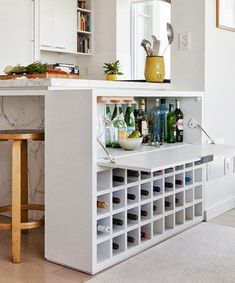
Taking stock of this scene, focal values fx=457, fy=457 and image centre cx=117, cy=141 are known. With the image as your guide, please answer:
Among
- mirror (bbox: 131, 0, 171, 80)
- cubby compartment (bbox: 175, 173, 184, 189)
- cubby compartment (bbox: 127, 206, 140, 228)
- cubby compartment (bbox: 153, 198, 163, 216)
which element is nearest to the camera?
cubby compartment (bbox: 127, 206, 140, 228)

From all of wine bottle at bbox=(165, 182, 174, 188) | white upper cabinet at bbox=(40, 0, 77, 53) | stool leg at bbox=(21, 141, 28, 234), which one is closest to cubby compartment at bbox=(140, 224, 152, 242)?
wine bottle at bbox=(165, 182, 174, 188)

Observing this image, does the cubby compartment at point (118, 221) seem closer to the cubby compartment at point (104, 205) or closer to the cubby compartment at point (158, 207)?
the cubby compartment at point (104, 205)

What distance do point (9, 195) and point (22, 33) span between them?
2852 millimetres

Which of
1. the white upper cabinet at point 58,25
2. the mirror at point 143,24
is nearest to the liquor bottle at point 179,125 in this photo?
the white upper cabinet at point 58,25

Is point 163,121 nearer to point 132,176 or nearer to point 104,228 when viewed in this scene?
point 132,176

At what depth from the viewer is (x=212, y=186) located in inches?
131

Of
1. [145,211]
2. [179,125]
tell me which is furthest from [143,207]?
[179,125]

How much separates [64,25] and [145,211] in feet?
13.7

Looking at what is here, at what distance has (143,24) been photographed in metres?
6.86

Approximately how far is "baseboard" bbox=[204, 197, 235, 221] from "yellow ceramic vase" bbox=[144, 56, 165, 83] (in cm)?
100

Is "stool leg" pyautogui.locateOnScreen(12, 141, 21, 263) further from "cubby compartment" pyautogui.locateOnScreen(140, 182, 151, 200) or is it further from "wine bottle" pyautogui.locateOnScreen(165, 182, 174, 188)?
"wine bottle" pyautogui.locateOnScreen(165, 182, 174, 188)

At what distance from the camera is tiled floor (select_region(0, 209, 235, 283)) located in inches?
84.7

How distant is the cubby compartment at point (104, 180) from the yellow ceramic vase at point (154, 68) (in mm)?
1151

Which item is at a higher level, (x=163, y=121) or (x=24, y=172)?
(x=163, y=121)
